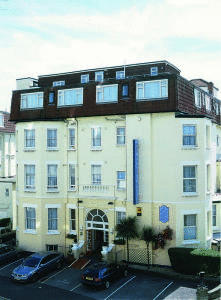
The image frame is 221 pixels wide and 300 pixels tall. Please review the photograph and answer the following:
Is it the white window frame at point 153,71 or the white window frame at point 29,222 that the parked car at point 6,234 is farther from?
the white window frame at point 153,71

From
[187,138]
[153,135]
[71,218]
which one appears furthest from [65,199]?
[187,138]

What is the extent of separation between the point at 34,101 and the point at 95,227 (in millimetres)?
13171

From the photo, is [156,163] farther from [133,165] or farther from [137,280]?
[137,280]

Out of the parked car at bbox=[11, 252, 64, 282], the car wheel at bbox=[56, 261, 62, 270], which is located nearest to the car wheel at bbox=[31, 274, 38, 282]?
the parked car at bbox=[11, 252, 64, 282]

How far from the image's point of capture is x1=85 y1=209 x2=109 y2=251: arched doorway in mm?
32531

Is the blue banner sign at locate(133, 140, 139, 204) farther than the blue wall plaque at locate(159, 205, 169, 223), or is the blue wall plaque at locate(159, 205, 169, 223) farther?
the blue banner sign at locate(133, 140, 139, 204)

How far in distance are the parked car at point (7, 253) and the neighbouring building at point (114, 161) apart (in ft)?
4.43

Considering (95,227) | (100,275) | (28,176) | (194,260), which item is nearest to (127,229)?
(95,227)

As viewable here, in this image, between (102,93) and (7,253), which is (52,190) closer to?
(7,253)

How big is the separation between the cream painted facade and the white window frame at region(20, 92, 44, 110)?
5.72ft

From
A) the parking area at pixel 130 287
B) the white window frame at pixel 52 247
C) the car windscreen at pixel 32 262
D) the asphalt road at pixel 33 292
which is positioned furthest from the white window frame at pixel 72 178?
the asphalt road at pixel 33 292

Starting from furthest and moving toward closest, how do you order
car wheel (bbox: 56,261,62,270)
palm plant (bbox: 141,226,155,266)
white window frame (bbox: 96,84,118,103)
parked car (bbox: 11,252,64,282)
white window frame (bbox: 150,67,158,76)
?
1. white window frame (bbox: 150,67,158,76)
2. white window frame (bbox: 96,84,118,103)
3. car wheel (bbox: 56,261,62,270)
4. palm plant (bbox: 141,226,155,266)
5. parked car (bbox: 11,252,64,282)

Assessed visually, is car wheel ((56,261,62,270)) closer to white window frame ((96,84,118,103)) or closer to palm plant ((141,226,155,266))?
palm plant ((141,226,155,266))

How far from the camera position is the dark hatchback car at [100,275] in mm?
25703
